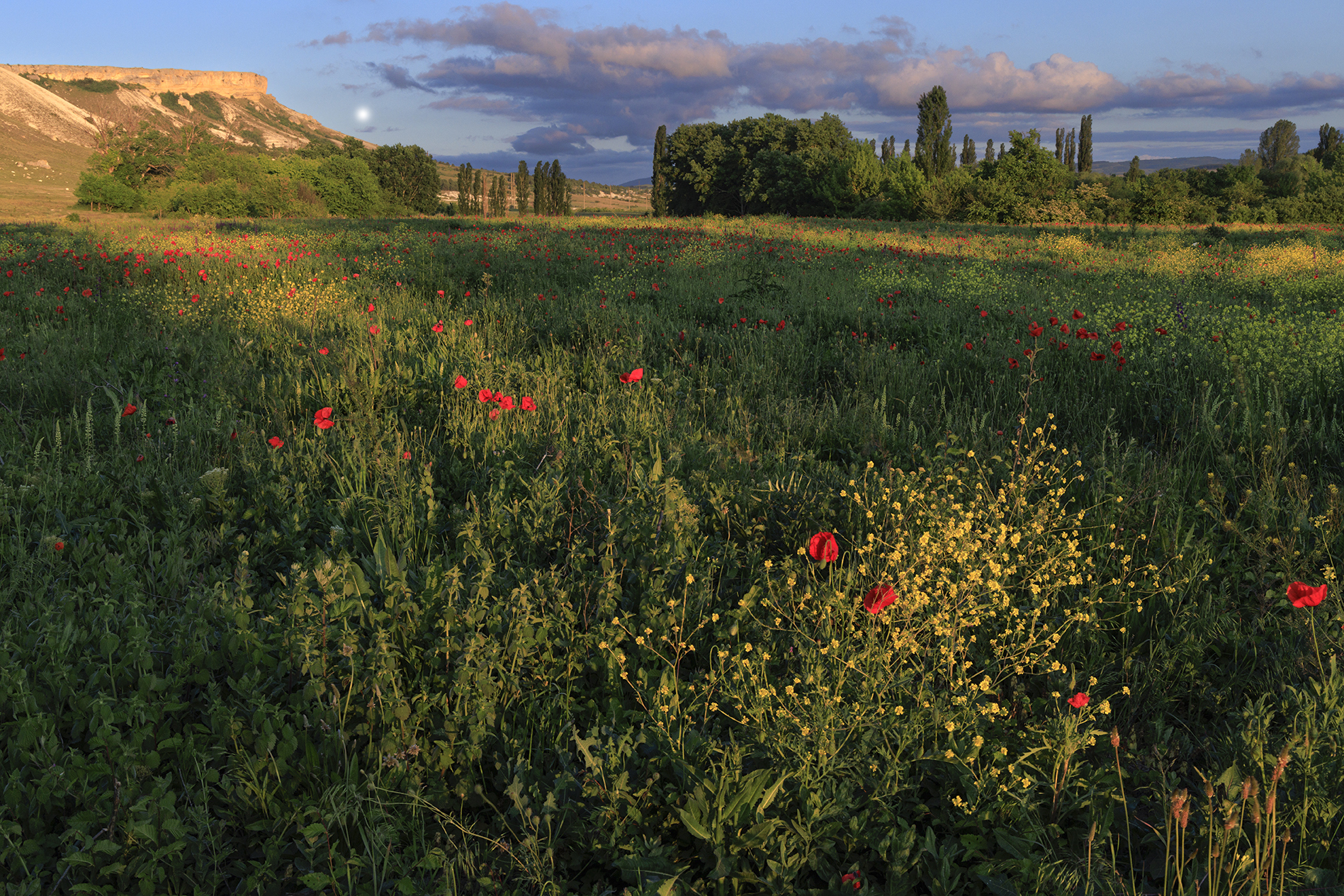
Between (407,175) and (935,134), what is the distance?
5625cm

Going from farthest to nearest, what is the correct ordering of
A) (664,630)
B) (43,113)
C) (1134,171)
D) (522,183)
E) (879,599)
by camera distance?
(43,113) < (522,183) < (1134,171) < (664,630) < (879,599)

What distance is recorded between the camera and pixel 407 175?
77688 mm

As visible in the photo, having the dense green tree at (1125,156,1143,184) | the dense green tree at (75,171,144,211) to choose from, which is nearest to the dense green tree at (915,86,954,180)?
the dense green tree at (1125,156,1143,184)

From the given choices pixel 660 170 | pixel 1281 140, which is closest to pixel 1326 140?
pixel 1281 140

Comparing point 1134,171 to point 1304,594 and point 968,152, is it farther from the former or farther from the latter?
point 1304,594

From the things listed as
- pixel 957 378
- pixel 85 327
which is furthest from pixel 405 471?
pixel 85 327

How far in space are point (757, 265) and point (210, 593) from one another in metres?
9.47

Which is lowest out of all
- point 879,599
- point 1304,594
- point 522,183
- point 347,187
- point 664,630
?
point 664,630

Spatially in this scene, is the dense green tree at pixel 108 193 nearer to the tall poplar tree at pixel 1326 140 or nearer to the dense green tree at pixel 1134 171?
the dense green tree at pixel 1134 171

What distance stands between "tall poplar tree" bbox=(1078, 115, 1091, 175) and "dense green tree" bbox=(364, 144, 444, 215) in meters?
67.4

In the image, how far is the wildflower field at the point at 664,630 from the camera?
165 cm

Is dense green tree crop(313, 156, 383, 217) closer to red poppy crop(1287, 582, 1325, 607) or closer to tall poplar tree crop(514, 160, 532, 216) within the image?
tall poplar tree crop(514, 160, 532, 216)

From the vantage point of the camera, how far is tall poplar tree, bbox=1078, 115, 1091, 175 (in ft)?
219

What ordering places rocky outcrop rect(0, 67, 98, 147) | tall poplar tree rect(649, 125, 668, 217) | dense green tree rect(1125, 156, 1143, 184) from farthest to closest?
1. rocky outcrop rect(0, 67, 98, 147)
2. tall poplar tree rect(649, 125, 668, 217)
3. dense green tree rect(1125, 156, 1143, 184)
